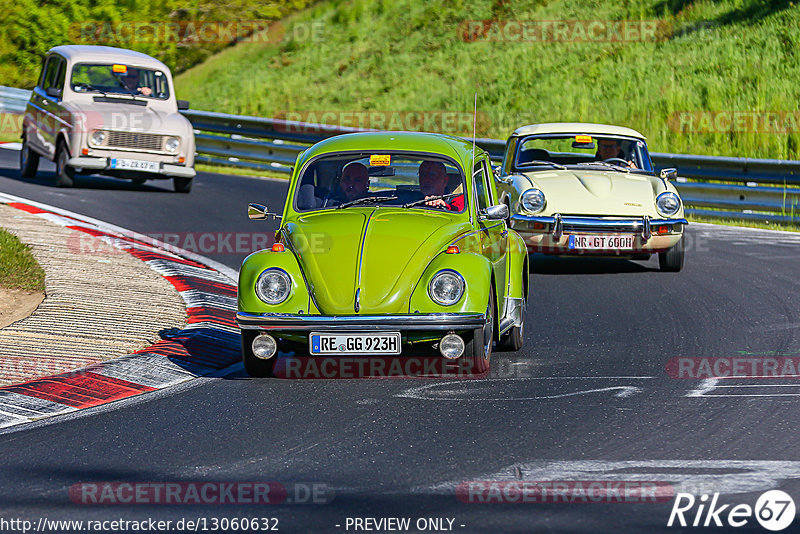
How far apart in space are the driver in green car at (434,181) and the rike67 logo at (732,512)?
3.93m

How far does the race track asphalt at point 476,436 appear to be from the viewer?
16.6 feet

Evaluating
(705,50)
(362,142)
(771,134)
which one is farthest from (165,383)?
(705,50)

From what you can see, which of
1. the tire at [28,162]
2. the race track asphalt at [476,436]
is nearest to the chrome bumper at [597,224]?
the race track asphalt at [476,436]

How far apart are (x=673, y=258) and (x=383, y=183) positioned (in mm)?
5121

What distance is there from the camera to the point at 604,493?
5199 millimetres

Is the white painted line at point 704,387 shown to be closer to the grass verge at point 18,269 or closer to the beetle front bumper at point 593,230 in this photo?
the beetle front bumper at point 593,230

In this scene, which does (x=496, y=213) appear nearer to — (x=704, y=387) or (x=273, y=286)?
(x=273, y=286)

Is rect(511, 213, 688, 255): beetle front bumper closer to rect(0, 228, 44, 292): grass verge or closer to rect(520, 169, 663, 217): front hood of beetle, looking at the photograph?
rect(520, 169, 663, 217): front hood of beetle

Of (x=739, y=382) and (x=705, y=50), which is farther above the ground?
(x=705, y=50)

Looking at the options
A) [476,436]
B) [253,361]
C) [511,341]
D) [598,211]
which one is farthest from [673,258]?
[476,436]

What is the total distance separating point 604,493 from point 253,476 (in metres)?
1.58

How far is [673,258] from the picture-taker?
12.9 meters

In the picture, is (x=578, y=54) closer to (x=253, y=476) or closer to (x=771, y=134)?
(x=771, y=134)

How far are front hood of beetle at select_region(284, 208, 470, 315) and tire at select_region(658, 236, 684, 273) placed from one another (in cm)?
501
